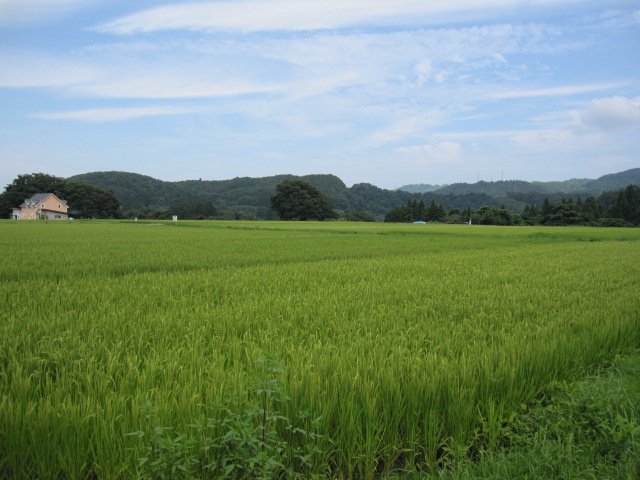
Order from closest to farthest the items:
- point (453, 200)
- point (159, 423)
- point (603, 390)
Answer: point (159, 423)
point (603, 390)
point (453, 200)

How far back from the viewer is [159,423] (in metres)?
1.85

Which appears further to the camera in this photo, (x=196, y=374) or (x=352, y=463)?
(x=196, y=374)

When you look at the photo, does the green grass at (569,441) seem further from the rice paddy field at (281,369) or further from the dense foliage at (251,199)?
the dense foliage at (251,199)

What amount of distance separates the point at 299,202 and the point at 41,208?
44.0 m

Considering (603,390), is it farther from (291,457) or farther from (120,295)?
(120,295)

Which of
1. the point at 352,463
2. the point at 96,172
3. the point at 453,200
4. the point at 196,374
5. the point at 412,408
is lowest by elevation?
the point at 352,463

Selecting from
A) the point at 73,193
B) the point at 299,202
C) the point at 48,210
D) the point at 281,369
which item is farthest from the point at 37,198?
the point at 281,369

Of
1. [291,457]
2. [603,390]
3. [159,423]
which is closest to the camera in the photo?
[159,423]

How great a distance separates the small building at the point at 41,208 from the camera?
66.1 m

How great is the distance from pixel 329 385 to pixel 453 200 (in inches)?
Answer: 4975

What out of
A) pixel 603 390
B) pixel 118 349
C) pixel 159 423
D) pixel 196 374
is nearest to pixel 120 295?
pixel 118 349

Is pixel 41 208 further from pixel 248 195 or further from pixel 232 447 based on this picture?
pixel 232 447

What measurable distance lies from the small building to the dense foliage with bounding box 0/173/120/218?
3.63m

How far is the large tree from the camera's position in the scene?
74.6m
